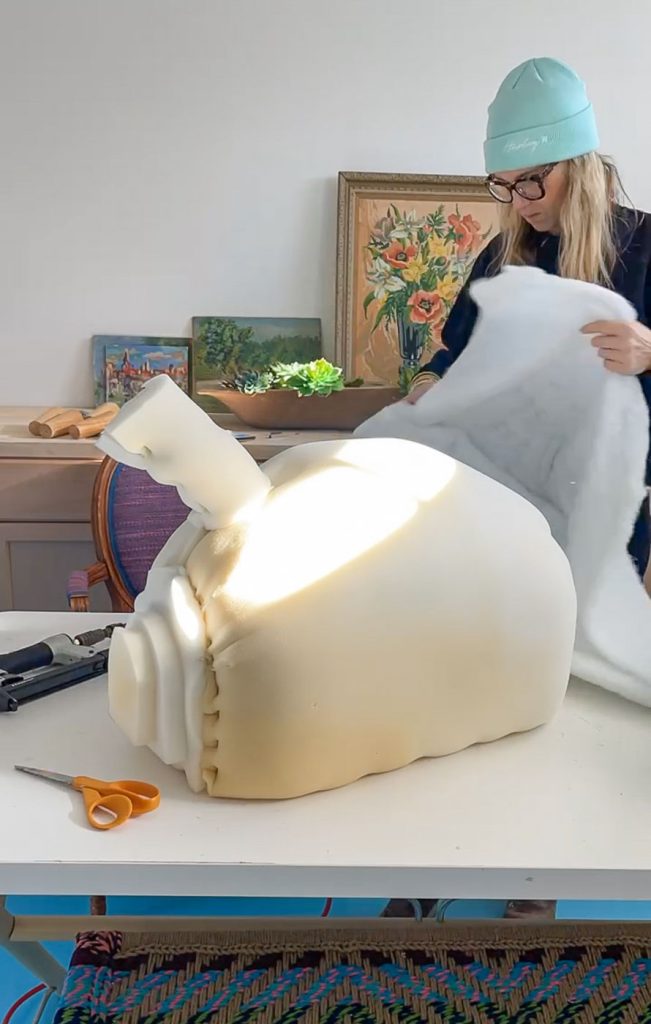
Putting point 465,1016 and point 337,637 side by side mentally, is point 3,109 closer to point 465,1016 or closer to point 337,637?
point 337,637

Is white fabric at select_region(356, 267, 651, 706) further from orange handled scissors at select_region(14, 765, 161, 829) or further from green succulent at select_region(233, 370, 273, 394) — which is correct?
green succulent at select_region(233, 370, 273, 394)

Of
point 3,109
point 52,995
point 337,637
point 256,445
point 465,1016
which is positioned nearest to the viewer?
point 337,637

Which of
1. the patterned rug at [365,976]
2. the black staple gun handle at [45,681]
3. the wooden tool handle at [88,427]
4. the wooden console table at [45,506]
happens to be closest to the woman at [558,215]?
the patterned rug at [365,976]

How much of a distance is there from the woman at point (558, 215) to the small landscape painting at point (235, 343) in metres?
0.88

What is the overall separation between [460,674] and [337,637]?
0.13 meters

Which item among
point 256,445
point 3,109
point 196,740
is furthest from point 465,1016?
point 3,109

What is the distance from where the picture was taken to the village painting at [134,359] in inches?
86.0

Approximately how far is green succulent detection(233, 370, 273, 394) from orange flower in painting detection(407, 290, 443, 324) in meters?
0.41

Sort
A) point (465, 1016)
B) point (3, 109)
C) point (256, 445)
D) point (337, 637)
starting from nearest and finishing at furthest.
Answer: point (337, 637) < point (465, 1016) < point (256, 445) < point (3, 109)

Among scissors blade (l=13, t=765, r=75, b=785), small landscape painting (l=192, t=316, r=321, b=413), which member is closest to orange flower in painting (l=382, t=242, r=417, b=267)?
small landscape painting (l=192, t=316, r=321, b=413)

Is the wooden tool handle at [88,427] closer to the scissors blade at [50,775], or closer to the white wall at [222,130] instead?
the white wall at [222,130]

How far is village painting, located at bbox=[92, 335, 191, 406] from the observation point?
7.16 feet

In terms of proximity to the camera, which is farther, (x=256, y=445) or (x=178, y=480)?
(x=256, y=445)

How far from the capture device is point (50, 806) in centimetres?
69
